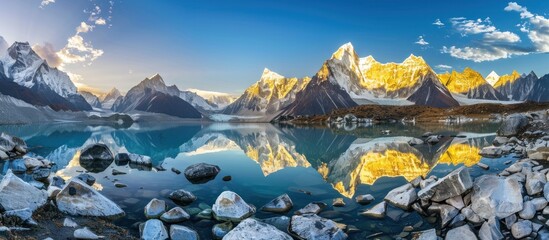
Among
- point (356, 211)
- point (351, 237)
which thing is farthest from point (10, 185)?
point (356, 211)

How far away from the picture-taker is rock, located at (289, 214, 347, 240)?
10805mm

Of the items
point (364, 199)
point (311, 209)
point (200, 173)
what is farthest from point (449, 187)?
point (200, 173)

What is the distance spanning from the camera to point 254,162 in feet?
101

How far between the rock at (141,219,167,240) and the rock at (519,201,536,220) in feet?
38.6

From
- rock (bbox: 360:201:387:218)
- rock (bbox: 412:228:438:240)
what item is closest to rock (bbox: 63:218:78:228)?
rock (bbox: 360:201:387:218)

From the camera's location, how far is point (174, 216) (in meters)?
12.7

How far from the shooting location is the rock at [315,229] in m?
10.8

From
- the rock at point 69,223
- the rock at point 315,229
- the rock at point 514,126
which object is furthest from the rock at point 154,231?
the rock at point 514,126

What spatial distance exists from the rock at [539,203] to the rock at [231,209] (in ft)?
33.3

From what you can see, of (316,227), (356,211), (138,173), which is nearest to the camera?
(316,227)

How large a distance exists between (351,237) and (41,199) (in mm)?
11016

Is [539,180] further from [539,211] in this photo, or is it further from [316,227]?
[316,227]

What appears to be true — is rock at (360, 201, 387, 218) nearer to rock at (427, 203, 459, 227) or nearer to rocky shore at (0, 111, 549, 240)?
rocky shore at (0, 111, 549, 240)

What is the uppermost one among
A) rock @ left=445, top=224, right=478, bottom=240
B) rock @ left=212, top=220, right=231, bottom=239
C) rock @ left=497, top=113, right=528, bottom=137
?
rock @ left=497, top=113, right=528, bottom=137
